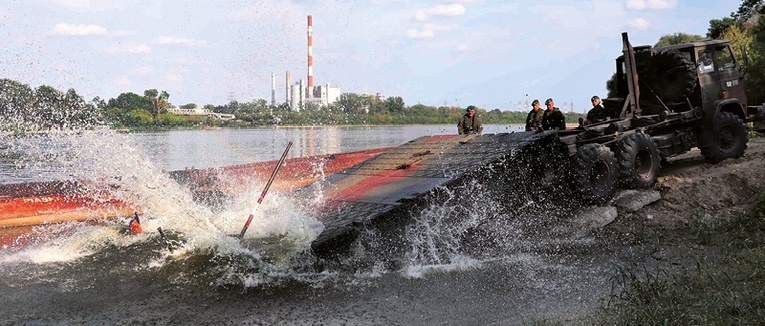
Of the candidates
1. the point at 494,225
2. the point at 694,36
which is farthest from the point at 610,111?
the point at 694,36

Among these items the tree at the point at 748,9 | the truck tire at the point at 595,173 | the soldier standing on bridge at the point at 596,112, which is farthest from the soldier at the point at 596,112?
the tree at the point at 748,9

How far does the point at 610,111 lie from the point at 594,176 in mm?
3732

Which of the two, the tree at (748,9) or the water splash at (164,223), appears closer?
the water splash at (164,223)

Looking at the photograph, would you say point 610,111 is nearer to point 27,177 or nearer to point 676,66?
point 676,66

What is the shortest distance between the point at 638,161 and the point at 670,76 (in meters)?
2.73

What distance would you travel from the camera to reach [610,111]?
13.1 metres

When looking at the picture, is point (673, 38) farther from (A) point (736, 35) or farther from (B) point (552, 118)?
(B) point (552, 118)

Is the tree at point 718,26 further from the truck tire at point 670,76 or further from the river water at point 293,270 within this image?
the river water at point 293,270

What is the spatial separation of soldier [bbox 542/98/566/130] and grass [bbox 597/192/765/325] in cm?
599

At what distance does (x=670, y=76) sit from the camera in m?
12.3

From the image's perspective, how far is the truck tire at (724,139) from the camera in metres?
11.9

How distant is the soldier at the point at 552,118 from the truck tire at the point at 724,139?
277cm

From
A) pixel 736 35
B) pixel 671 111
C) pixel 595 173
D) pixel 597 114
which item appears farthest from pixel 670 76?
pixel 736 35

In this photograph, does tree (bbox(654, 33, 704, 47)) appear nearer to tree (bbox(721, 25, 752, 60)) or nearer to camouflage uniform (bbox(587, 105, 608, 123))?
tree (bbox(721, 25, 752, 60))
